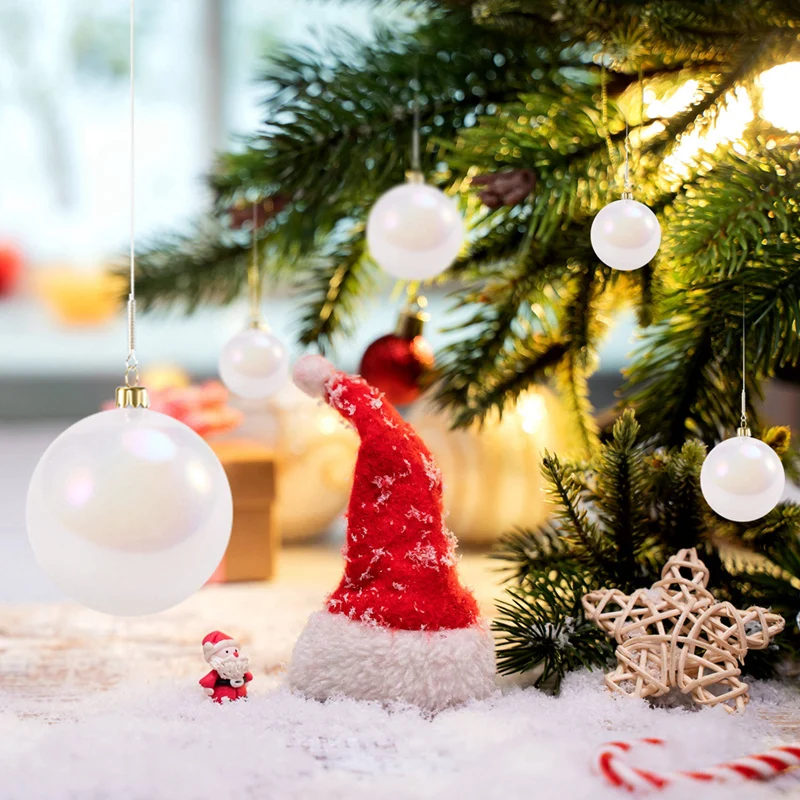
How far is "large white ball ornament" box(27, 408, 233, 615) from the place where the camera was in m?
0.45

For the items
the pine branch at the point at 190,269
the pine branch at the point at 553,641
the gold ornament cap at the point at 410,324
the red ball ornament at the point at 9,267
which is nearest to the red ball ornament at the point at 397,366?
the gold ornament cap at the point at 410,324

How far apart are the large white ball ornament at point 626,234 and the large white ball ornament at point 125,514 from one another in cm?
24

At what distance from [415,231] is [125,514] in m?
0.28

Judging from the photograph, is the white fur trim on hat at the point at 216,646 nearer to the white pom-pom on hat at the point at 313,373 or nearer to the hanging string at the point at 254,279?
the white pom-pom on hat at the point at 313,373

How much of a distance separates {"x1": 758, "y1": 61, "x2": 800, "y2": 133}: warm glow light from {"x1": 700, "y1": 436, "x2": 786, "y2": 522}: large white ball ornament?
0.20 metres

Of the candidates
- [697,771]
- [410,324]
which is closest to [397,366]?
[410,324]

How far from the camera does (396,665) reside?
49 centimetres

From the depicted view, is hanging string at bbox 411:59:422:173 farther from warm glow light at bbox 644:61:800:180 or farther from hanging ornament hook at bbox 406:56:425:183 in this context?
warm glow light at bbox 644:61:800:180

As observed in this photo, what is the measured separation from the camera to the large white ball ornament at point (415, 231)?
63 centimetres

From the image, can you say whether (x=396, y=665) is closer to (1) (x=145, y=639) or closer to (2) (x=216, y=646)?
(2) (x=216, y=646)

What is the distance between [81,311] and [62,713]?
4.39 ft

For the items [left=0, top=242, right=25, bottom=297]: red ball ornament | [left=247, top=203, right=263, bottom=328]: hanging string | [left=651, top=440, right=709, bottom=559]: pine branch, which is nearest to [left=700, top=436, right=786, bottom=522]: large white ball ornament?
[left=651, top=440, right=709, bottom=559]: pine branch

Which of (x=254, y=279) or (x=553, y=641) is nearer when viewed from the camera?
(x=553, y=641)

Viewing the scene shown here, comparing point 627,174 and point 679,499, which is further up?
point 627,174
